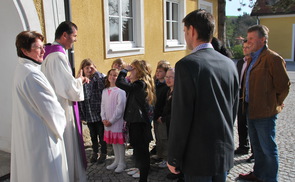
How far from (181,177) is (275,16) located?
2514 cm

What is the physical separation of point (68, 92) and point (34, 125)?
2.26 ft

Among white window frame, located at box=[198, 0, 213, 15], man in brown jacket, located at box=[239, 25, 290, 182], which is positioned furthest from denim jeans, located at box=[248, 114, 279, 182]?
white window frame, located at box=[198, 0, 213, 15]

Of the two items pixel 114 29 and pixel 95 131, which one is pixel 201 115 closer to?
pixel 95 131

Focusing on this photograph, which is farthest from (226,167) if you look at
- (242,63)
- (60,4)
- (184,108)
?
(60,4)

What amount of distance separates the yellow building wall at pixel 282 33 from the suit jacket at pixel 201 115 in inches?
1026

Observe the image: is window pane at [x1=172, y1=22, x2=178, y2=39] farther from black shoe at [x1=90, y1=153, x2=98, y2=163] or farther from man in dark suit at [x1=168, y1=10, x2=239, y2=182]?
man in dark suit at [x1=168, y1=10, x2=239, y2=182]

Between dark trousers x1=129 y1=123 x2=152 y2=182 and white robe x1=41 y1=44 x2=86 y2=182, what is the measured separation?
703 millimetres

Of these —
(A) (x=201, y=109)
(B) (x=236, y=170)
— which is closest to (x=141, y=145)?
(B) (x=236, y=170)

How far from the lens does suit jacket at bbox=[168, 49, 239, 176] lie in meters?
1.88

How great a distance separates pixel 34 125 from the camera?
8.43 feet

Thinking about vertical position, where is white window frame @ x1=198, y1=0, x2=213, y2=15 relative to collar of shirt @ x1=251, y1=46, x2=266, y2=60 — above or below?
above

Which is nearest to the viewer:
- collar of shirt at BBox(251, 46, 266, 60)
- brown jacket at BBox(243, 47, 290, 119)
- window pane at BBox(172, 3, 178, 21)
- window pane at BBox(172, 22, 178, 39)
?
brown jacket at BBox(243, 47, 290, 119)

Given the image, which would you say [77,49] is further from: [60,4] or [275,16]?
[275,16]

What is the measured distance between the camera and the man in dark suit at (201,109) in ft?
6.17
